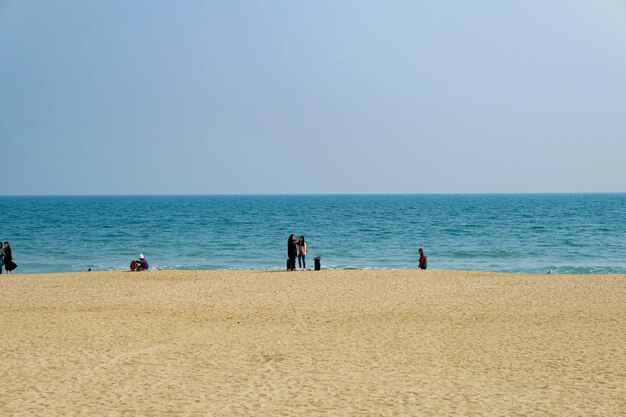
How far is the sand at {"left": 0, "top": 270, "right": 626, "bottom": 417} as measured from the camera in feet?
32.4

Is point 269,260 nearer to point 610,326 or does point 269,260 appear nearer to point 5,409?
point 610,326

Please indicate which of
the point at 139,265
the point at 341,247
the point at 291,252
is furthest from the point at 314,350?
the point at 341,247

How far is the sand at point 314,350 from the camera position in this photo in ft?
32.4

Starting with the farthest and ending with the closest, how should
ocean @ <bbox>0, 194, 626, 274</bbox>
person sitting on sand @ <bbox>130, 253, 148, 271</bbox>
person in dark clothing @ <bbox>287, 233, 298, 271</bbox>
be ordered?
ocean @ <bbox>0, 194, 626, 274</bbox>, person sitting on sand @ <bbox>130, 253, 148, 271</bbox>, person in dark clothing @ <bbox>287, 233, 298, 271</bbox>

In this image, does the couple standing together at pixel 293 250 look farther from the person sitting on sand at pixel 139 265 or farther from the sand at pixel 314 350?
the person sitting on sand at pixel 139 265

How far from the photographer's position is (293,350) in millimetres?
13172

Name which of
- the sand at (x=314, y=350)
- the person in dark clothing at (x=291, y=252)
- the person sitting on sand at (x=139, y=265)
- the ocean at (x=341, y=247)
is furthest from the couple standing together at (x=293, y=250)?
the person sitting on sand at (x=139, y=265)

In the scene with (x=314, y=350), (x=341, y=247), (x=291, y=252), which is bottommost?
(x=341, y=247)

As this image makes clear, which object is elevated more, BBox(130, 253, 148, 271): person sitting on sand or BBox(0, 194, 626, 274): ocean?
BBox(130, 253, 148, 271): person sitting on sand

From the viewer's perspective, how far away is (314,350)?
13188 millimetres

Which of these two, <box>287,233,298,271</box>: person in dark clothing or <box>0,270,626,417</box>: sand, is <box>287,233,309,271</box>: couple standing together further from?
<box>0,270,626,417</box>: sand

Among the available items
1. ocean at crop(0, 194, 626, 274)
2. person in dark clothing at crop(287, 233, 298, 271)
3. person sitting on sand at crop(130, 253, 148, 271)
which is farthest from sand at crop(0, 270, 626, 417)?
ocean at crop(0, 194, 626, 274)

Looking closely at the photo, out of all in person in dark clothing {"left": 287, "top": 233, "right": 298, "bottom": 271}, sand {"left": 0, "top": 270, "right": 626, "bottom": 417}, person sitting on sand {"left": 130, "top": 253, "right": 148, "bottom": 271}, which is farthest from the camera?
person sitting on sand {"left": 130, "top": 253, "right": 148, "bottom": 271}

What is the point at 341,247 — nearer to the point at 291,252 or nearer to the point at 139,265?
the point at 291,252
